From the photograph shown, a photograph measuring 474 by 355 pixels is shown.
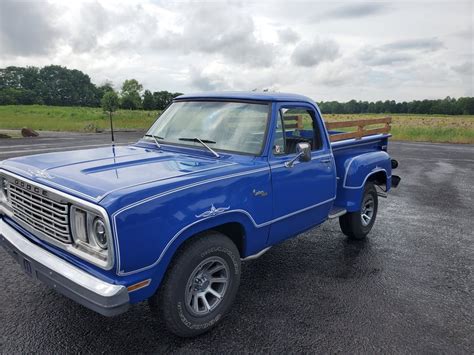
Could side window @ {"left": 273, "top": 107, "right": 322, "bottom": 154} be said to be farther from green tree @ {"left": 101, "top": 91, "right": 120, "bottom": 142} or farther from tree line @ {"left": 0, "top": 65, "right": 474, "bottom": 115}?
tree line @ {"left": 0, "top": 65, "right": 474, "bottom": 115}

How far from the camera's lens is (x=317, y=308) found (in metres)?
3.45

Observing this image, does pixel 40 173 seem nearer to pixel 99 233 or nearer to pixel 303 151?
pixel 99 233

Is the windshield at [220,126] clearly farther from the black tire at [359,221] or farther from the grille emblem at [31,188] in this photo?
the black tire at [359,221]

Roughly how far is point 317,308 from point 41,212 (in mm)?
2605

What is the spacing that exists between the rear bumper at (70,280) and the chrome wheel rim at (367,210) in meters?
3.95

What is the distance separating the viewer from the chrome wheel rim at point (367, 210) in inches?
209

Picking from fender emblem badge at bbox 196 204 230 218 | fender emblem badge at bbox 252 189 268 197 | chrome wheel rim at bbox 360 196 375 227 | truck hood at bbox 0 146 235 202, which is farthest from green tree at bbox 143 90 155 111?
fender emblem badge at bbox 196 204 230 218

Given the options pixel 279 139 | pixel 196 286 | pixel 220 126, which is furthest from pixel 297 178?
pixel 196 286

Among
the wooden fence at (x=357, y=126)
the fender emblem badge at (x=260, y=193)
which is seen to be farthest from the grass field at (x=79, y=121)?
the fender emblem badge at (x=260, y=193)

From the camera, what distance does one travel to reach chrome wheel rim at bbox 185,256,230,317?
9.43 feet

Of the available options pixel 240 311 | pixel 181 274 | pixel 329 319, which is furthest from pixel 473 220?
pixel 181 274

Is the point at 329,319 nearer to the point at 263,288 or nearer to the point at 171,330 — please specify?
the point at 263,288

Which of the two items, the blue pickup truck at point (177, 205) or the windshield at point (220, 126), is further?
the windshield at point (220, 126)

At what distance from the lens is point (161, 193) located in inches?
98.4
